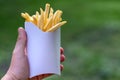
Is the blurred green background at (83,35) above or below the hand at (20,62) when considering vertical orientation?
below

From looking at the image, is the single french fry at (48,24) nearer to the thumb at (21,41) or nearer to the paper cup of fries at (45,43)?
the paper cup of fries at (45,43)

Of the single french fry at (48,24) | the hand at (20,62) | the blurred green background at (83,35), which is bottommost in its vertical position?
the blurred green background at (83,35)

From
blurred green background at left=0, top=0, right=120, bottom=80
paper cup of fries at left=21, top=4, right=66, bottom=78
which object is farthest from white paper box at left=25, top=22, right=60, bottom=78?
blurred green background at left=0, top=0, right=120, bottom=80

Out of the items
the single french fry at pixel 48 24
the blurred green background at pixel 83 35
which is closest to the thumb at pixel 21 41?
the single french fry at pixel 48 24

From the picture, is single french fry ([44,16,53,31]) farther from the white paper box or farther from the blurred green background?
the blurred green background

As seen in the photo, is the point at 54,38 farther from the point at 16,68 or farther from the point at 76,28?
the point at 76,28

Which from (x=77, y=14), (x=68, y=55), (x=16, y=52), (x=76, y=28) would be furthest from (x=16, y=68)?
(x=77, y=14)

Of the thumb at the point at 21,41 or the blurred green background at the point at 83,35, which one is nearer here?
the thumb at the point at 21,41
